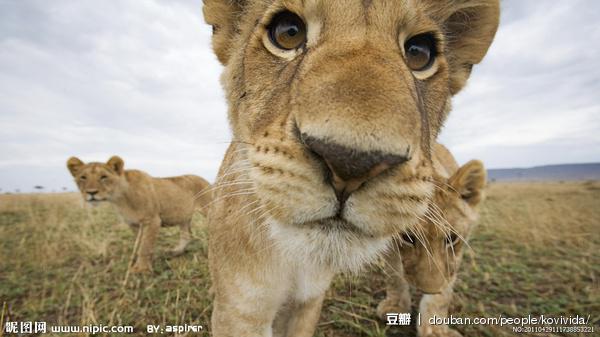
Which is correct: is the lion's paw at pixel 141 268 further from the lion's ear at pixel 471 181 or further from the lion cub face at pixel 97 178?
the lion's ear at pixel 471 181

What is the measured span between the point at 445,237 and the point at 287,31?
179 cm

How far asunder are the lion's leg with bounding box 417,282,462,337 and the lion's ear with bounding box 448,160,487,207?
2.60 ft

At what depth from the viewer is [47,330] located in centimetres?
311

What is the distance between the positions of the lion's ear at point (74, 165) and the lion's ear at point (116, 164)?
0.53 metres

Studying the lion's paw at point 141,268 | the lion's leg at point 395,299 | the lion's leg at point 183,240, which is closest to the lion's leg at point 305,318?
the lion's leg at point 395,299

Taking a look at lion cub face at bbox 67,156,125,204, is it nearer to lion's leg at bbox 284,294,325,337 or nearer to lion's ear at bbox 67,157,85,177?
lion's ear at bbox 67,157,85,177

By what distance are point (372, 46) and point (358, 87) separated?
41 cm

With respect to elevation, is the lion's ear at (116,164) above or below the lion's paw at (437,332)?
above

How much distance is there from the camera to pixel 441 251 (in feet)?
7.93

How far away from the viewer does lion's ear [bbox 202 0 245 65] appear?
7.27 feet

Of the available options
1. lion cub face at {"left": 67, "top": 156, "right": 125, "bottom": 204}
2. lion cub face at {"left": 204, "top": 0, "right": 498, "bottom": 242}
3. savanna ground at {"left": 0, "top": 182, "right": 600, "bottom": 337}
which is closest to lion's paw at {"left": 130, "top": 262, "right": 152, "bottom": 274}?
savanna ground at {"left": 0, "top": 182, "right": 600, "bottom": 337}

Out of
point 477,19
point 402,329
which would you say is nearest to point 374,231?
point 477,19

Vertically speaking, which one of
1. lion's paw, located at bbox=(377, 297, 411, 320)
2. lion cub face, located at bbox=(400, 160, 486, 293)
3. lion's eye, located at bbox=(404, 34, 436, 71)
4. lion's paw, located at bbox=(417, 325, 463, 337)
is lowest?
lion's paw, located at bbox=(417, 325, 463, 337)

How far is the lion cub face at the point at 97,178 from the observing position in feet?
19.5
